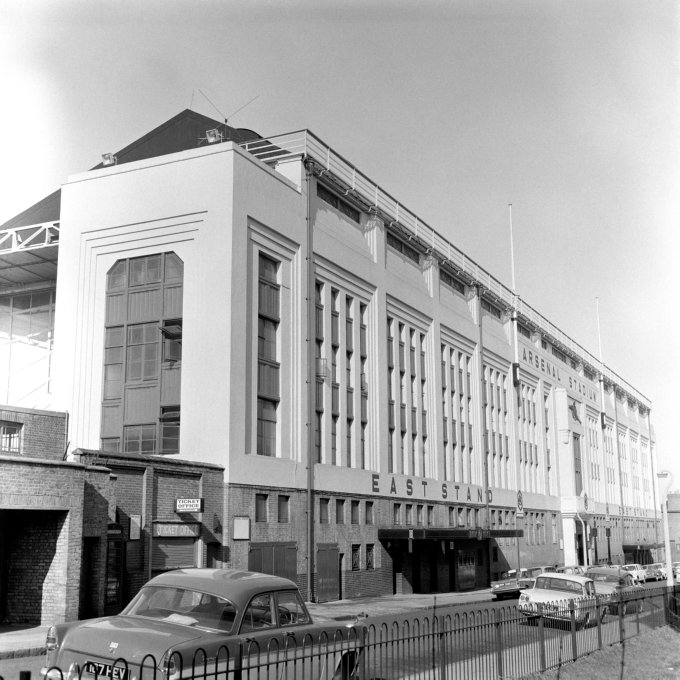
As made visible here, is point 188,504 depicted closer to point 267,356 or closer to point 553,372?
point 267,356

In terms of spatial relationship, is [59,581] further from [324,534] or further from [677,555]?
[677,555]

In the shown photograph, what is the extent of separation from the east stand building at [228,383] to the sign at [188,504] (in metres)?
0.12

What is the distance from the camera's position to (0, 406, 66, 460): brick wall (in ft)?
93.9

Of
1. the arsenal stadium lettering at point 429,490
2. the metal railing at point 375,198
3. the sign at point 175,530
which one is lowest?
the sign at point 175,530

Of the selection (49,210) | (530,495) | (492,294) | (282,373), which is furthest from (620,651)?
(530,495)

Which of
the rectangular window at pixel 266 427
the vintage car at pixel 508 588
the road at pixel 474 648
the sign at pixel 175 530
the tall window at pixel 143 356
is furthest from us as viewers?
the vintage car at pixel 508 588

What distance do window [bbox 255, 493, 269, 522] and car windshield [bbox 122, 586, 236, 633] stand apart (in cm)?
2081

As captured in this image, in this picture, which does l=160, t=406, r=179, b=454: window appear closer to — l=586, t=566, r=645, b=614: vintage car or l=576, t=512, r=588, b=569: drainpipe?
l=586, t=566, r=645, b=614: vintage car

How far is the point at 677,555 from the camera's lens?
7938 centimetres

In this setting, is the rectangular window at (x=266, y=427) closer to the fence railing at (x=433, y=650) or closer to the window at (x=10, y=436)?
the window at (x=10, y=436)

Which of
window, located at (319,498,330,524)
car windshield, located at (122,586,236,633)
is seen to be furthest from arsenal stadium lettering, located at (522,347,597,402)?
car windshield, located at (122,586,236,633)

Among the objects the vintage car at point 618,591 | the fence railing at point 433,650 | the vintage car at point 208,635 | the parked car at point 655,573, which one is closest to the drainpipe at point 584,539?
the parked car at point 655,573

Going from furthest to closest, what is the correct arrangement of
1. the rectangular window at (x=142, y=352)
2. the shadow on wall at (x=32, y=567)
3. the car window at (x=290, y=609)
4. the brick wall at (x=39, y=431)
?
the rectangular window at (x=142, y=352) < the brick wall at (x=39, y=431) < the shadow on wall at (x=32, y=567) < the car window at (x=290, y=609)

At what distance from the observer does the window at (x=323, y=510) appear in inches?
1361
